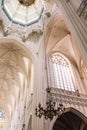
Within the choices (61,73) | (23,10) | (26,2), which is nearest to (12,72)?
(23,10)

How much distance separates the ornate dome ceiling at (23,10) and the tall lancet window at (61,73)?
4.18 metres

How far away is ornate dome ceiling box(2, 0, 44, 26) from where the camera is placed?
17516 millimetres

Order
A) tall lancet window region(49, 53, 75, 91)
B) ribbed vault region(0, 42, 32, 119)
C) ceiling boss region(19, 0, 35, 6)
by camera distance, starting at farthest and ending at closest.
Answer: ceiling boss region(19, 0, 35, 6), ribbed vault region(0, 42, 32, 119), tall lancet window region(49, 53, 75, 91)

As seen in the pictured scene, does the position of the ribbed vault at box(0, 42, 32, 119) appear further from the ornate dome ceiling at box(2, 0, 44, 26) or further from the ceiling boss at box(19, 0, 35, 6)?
the ceiling boss at box(19, 0, 35, 6)

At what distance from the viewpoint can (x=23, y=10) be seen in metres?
18.8

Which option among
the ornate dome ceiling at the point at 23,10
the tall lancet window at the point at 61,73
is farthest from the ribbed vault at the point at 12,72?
the tall lancet window at the point at 61,73

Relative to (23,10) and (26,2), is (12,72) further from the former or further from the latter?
(26,2)

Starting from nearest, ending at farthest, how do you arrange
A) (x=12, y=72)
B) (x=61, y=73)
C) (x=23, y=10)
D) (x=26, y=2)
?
(x=61, y=73) < (x=23, y=10) < (x=26, y=2) < (x=12, y=72)

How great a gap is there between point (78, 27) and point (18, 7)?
1184 centimetres

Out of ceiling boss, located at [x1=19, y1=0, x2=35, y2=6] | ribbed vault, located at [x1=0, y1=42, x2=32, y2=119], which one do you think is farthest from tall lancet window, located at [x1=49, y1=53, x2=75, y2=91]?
ceiling boss, located at [x1=19, y1=0, x2=35, y2=6]

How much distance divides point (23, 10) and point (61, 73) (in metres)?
7.78

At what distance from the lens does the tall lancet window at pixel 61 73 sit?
13.9 meters

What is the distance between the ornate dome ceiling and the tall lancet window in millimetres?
4178

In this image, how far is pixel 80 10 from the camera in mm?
8133
